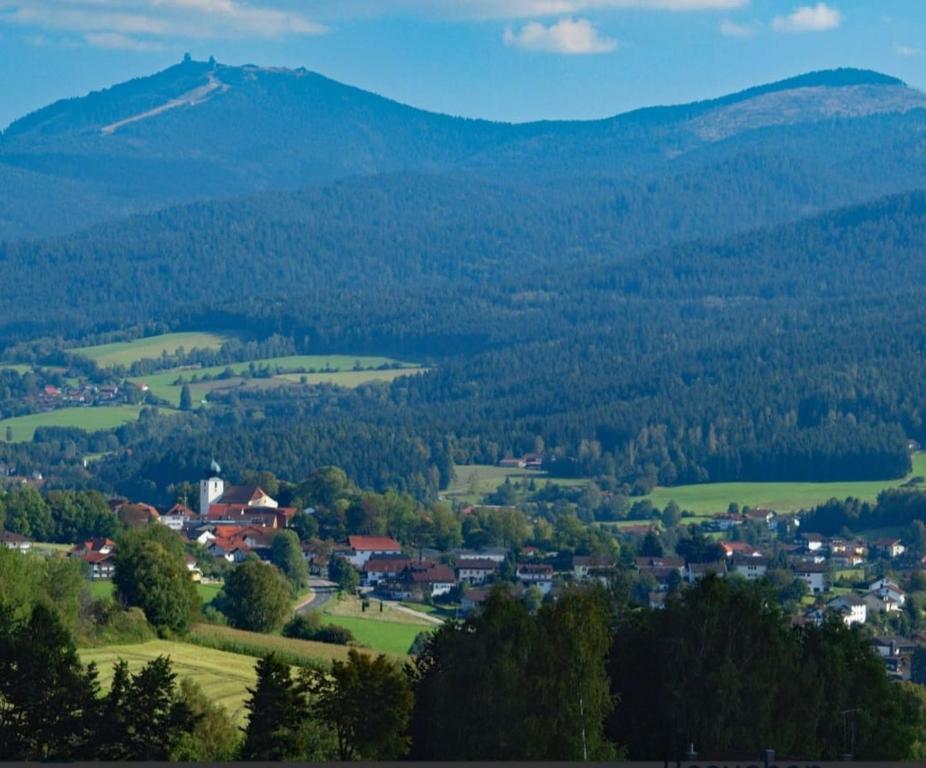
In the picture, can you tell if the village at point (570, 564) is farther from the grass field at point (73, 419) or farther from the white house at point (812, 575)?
the grass field at point (73, 419)

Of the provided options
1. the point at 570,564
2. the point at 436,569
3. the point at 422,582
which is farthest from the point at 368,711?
the point at 570,564

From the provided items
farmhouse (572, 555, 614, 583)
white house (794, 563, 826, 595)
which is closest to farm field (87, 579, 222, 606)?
farmhouse (572, 555, 614, 583)

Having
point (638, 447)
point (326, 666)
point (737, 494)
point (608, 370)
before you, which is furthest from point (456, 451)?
point (326, 666)

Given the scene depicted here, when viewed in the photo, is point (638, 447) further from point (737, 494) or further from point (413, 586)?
point (413, 586)

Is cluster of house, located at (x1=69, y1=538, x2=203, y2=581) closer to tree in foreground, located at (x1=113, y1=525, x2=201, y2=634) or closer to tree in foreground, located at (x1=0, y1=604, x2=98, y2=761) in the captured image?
tree in foreground, located at (x1=113, y1=525, x2=201, y2=634)

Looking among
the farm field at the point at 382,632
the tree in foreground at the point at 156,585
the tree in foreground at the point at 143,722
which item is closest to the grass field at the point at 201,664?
the tree in foreground at the point at 156,585
